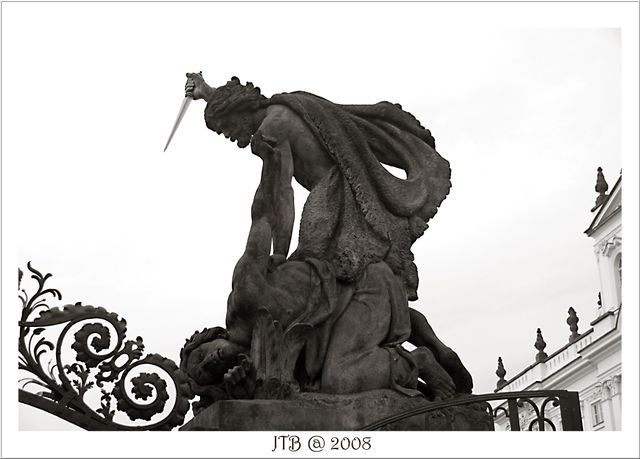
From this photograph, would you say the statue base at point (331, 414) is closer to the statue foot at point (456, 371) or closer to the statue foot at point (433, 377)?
the statue foot at point (433, 377)

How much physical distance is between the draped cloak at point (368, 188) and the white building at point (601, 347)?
2573 cm

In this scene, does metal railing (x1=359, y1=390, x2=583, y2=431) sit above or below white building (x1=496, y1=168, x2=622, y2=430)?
below

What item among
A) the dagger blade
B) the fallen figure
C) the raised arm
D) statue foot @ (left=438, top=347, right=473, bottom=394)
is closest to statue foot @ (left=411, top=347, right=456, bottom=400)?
the fallen figure

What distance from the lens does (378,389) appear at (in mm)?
6359

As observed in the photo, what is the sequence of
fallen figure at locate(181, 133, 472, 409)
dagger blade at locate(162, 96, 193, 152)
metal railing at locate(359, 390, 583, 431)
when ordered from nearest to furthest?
metal railing at locate(359, 390, 583, 431) < fallen figure at locate(181, 133, 472, 409) < dagger blade at locate(162, 96, 193, 152)

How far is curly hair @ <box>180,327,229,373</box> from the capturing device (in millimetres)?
6691

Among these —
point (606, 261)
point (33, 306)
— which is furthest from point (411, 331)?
point (606, 261)

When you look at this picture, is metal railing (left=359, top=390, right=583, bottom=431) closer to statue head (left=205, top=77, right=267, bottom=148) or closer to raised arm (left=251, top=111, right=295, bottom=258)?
raised arm (left=251, top=111, right=295, bottom=258)

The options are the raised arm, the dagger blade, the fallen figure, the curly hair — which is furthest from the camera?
the dagger blade

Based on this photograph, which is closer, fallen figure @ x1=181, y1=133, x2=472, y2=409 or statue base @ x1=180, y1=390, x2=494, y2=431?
statue base @ x1=180, y1=390, x2=494, y2=431

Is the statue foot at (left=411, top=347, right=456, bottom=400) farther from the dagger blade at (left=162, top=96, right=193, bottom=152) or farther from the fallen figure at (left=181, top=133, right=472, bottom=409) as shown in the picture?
the dagger blade at (left=162, top=96, right=193, bottom=152)

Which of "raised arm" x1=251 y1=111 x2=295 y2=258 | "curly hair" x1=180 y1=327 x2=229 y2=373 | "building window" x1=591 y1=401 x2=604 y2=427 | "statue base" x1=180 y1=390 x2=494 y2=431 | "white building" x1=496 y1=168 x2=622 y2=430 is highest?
"white building" x1=496 y1=168 x2=622 y2=430

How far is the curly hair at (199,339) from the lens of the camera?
669cm

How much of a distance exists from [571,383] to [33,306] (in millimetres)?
32762
